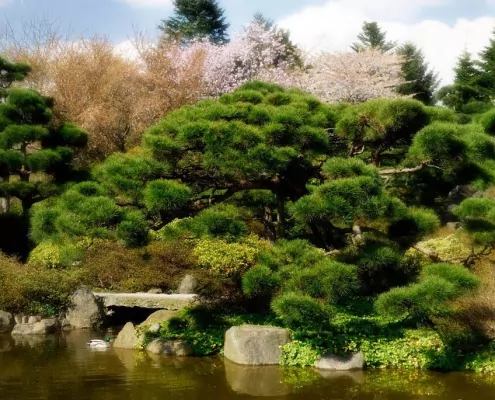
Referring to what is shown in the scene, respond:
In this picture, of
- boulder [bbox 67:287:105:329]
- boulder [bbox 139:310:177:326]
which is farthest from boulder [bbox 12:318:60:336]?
boulder [bbox 139:310:177:326]

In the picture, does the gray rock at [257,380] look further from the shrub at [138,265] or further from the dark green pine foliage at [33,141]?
the dark green pine foliage at [33,141]

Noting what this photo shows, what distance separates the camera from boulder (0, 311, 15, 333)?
988 centimetres

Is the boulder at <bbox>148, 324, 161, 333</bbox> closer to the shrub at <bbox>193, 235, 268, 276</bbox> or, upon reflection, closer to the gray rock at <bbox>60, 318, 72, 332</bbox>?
the shrub at <bbox>193, 235, 268, 276</bbox>

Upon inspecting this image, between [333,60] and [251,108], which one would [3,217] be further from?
[333,60]

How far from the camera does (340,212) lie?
557cm

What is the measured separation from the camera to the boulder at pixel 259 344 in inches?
283

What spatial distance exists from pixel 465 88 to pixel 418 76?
8.90 ft

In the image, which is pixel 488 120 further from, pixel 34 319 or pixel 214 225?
pixel 34 319

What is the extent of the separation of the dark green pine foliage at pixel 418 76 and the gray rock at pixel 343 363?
17.8 metres

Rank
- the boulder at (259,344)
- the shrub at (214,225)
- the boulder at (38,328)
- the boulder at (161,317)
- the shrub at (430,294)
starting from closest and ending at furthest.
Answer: the shrub at (430,294) < the shrub at (214,225) < the boulder at (259,344) < the boulder at (161,317) < the boulder at (38,328)

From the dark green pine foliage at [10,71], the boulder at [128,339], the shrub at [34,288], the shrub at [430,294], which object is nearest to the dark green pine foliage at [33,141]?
the dark green pine foliage at [10,71]

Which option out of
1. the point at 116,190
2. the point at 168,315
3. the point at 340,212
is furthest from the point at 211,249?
the point at 340,212

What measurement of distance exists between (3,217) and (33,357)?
606 centimetres

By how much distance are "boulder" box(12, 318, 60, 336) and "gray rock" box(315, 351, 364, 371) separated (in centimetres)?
490
